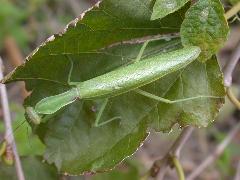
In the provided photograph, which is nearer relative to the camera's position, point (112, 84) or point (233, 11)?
point (233, 11)

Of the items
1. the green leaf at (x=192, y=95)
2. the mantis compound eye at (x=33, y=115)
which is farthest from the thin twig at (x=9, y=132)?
the green leaf at (x=192, y=95)

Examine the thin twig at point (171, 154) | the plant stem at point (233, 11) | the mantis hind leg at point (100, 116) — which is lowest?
the thin twig at point (171, 154)

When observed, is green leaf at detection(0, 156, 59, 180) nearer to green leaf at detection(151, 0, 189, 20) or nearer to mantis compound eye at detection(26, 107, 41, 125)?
mantis compound eye at detection(26, 107, 41, 125)

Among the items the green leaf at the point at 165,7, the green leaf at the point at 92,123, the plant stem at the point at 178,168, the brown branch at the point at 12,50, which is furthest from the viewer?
the brown branch at the point at 12,50

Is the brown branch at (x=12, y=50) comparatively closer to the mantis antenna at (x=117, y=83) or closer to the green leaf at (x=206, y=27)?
the mantis antenna at (x=117, y=83)

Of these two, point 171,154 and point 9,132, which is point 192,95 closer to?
point 171,154

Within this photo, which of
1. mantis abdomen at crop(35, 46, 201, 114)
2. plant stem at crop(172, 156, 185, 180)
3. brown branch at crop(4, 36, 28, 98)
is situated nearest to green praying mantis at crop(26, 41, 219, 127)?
mantis abdomen at crop(35, 46, 201, 114)

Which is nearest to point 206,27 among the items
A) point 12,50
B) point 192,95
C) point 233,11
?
point 233,11
